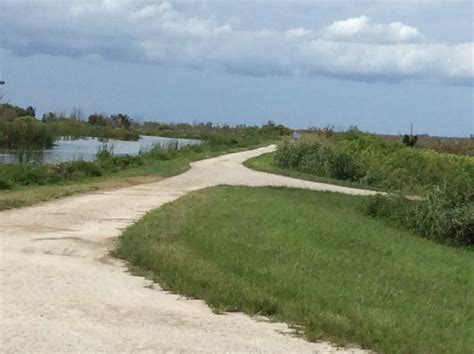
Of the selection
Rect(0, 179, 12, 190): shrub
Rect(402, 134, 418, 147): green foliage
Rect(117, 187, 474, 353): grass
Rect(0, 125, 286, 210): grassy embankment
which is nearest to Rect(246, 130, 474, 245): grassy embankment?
Rect(117, 187, 474, 353): grass

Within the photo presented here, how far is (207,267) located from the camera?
371 inches

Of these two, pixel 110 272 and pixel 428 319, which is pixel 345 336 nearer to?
pixel 428 319

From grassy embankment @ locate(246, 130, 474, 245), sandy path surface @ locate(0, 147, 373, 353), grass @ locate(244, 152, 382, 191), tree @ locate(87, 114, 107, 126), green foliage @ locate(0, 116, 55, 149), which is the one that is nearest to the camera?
sandy path surface @ locate(0, 147, 373, 353)

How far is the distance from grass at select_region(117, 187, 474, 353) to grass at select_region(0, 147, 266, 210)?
9.70ft

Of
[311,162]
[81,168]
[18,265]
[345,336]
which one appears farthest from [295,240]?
[311,162]

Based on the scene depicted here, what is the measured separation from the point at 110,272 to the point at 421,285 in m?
4.86

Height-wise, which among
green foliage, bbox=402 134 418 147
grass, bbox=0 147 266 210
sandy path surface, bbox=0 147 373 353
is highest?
green foliage, bbox=402 134 418 147

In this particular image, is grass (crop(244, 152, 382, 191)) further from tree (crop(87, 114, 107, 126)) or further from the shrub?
tree (crop(87, 114, 107, 126))

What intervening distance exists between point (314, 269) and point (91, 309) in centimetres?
402

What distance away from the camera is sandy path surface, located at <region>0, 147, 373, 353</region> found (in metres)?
6.31

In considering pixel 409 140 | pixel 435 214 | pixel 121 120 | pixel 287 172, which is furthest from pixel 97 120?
pixel 435 214

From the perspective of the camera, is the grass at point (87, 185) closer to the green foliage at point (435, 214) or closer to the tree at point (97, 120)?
the green foliage at point (435, 214)

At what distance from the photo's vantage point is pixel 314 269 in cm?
1052

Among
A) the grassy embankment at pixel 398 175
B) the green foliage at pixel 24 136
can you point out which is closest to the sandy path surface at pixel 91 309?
the grassy embankment at pixel 398 175
